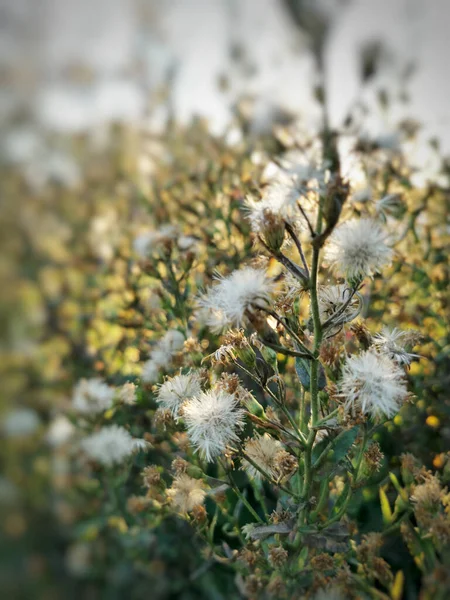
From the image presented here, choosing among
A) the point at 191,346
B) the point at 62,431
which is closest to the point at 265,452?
the point at 191,346

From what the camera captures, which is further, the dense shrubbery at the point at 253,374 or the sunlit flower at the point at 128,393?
the sunlit flower at the point at 128,393

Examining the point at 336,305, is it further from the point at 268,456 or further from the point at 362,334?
the point at 268,456

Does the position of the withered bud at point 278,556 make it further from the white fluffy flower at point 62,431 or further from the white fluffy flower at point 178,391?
the white fluffy flower at point 62,431

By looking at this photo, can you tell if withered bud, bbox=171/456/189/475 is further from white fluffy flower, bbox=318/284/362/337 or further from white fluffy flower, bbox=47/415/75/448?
white fluffy flower, bbox=47/415/75/448

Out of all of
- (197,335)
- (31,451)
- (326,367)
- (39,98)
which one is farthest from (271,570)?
(39,98)

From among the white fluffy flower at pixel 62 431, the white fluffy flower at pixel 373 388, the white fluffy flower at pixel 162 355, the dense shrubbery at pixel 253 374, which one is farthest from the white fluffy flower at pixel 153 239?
the white fluffy flower at pixel 62 431

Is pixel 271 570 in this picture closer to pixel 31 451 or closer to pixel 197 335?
pixel 197 335
